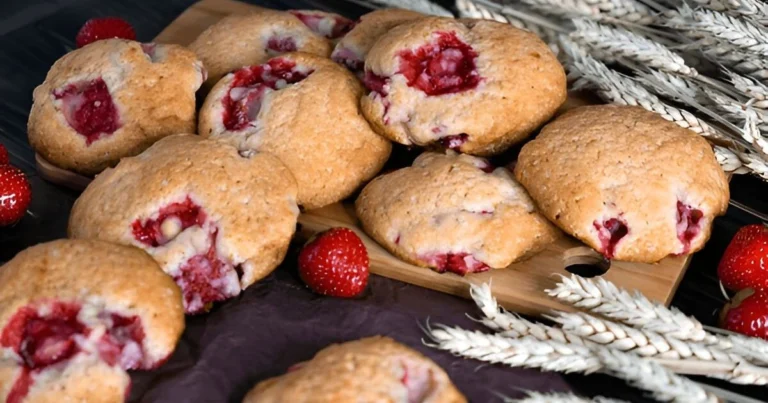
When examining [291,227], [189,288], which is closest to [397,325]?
[291,227]

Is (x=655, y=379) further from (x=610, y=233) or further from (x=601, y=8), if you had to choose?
(x=601, y=8)

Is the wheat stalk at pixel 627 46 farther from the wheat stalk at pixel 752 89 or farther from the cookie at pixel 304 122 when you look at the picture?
the cookie at pixel 304 122

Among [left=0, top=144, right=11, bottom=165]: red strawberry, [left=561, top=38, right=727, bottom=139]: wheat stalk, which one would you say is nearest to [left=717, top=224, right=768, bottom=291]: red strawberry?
[left=561, top=38, right=727, bottom=139]: wheat stalk

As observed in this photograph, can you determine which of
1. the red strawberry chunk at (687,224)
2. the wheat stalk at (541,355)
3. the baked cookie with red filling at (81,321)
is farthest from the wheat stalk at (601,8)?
the baked cookie with red filling at (81,321)

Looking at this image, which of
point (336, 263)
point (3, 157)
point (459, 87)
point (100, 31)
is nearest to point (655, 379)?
point (336, 263)

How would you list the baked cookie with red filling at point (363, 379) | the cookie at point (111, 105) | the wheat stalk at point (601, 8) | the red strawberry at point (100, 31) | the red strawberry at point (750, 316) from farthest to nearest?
the red strawberry at point (100, 31)
the wheat stalk at point (601, 8)
the cookie at point (111, 105)
the red strawberry at point (750, 316)
the baked cookie with red filling at point (363, 379)
